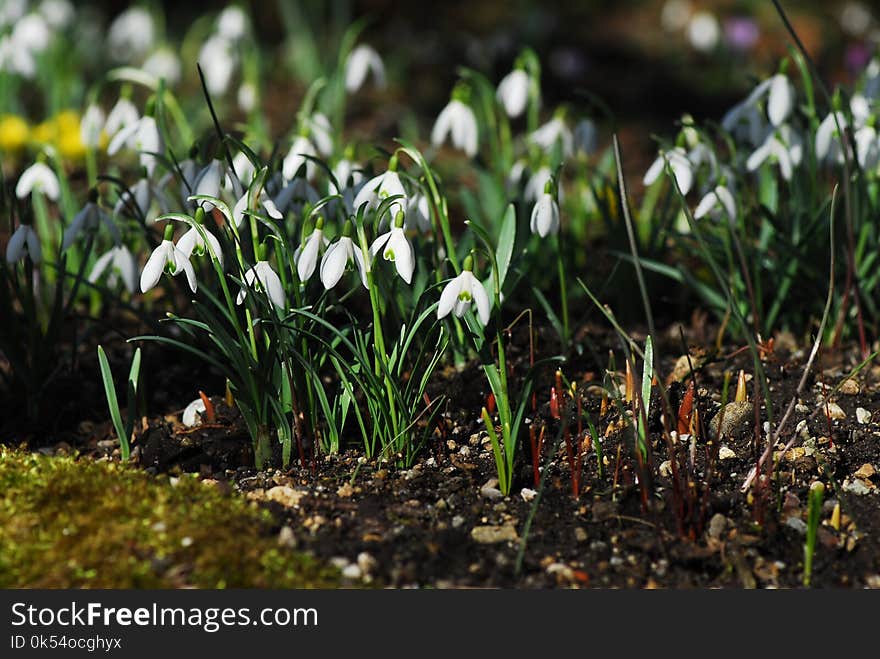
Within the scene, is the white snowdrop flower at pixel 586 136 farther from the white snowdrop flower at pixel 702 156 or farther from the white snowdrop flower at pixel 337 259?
the white snowdrop flower at pixel 337 259

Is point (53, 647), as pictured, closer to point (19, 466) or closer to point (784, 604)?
point (19, 466)

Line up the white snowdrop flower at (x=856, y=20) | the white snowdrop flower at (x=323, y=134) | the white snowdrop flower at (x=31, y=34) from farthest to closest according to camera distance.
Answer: the white snowdrop flower at (x=856, y=20)
the white snowdrop flower at (x=31, y=34)
the white snowdrop flower at (x=323, y=134)

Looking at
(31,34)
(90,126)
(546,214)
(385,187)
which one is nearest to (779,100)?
(546,214)

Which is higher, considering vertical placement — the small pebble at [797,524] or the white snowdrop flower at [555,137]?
the white snowdrop flower at [555,137]


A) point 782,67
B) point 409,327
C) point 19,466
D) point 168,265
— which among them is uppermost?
point 782,67

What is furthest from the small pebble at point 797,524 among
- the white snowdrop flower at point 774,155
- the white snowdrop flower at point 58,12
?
the white snowdrop flower at point 58,12

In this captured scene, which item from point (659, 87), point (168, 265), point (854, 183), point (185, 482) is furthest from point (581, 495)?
point (659, 87)
